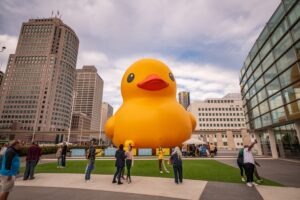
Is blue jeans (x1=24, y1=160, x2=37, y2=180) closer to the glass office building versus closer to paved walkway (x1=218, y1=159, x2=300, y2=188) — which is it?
paved walkway (x1=218, y1=159, x2=300, y2=188)

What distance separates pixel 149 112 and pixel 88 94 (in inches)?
7036

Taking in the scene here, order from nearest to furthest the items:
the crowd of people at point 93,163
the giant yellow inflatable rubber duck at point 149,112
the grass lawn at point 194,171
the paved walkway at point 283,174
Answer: the crowd of people at point 93,163 < the paved walkway at point 283,174 < the grass lawn at point 194,171 < the giant yellow inflatable rubber duck at point 149,112

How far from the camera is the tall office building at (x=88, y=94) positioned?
184500 millimetres

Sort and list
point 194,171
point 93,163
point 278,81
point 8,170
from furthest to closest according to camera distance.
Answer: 1. point 278,81
2. point 194,171
3. point 93,163
4. point 8,170

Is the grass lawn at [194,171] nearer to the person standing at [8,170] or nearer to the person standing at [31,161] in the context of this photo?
the person standing at [31,161]

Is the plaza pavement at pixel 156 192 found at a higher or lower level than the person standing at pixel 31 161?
lower

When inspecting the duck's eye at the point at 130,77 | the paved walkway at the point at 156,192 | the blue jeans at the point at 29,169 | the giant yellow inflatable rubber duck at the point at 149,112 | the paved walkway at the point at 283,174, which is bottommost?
the paved walkway at the point at 156,192

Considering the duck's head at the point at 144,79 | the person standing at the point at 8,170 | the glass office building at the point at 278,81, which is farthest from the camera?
the duck's head at the point at 144,79

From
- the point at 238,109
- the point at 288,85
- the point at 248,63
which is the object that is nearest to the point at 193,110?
the point at 238,109

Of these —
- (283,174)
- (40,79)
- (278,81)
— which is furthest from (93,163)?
(40,79)

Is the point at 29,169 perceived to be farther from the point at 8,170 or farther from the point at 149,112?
the point at 149,112

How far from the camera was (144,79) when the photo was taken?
17.1 meters

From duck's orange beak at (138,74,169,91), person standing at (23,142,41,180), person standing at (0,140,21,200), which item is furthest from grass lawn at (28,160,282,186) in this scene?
duck's orange beak at (138,74,169,91)

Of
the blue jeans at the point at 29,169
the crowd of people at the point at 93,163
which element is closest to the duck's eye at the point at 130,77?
the crowd of people at the point at 93,163
